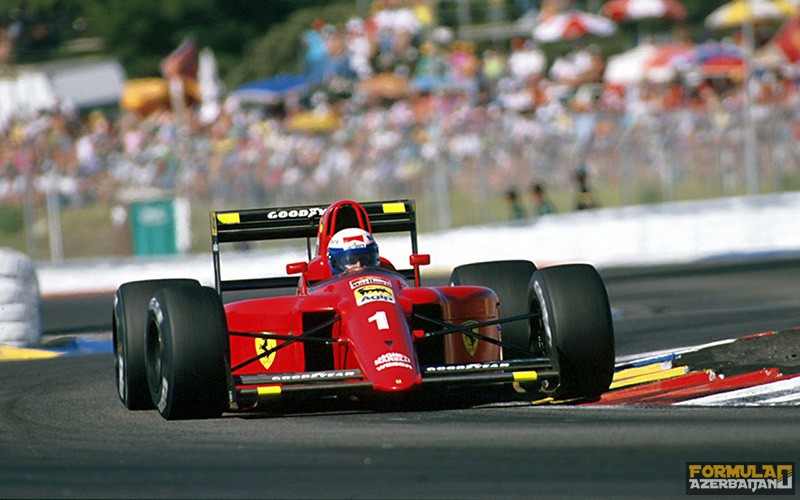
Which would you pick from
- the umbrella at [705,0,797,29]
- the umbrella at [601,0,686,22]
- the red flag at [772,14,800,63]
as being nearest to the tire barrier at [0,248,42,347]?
the red flag at [772,14,800,63]

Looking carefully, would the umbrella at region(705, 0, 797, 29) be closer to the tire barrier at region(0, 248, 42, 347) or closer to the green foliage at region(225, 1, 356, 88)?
the green foliage at region(225, 1, 356, 88)

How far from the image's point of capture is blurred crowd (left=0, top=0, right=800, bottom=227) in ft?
89.7

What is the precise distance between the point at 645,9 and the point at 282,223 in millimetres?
28978

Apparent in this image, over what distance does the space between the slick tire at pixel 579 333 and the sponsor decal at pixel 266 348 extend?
1575 millimetres

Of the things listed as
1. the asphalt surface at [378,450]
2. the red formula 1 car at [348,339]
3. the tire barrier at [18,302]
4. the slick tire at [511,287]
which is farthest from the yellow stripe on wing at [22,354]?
the slick tire at [511,287]

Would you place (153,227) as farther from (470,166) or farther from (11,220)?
(470,166)

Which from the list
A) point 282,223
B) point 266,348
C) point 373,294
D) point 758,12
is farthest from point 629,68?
point 373,294

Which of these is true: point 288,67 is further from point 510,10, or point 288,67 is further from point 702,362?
point 702,362

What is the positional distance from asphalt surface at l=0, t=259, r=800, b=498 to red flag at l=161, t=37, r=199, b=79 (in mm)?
28950

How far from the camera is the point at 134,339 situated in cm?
996

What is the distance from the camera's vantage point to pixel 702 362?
1030cm

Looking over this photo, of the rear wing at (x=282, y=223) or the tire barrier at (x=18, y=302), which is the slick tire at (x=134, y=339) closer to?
the rear wing at (x=282, y=223)

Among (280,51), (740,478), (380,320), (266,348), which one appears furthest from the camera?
(280,51)

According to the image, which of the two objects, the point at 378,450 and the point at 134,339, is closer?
the point at 378,450
